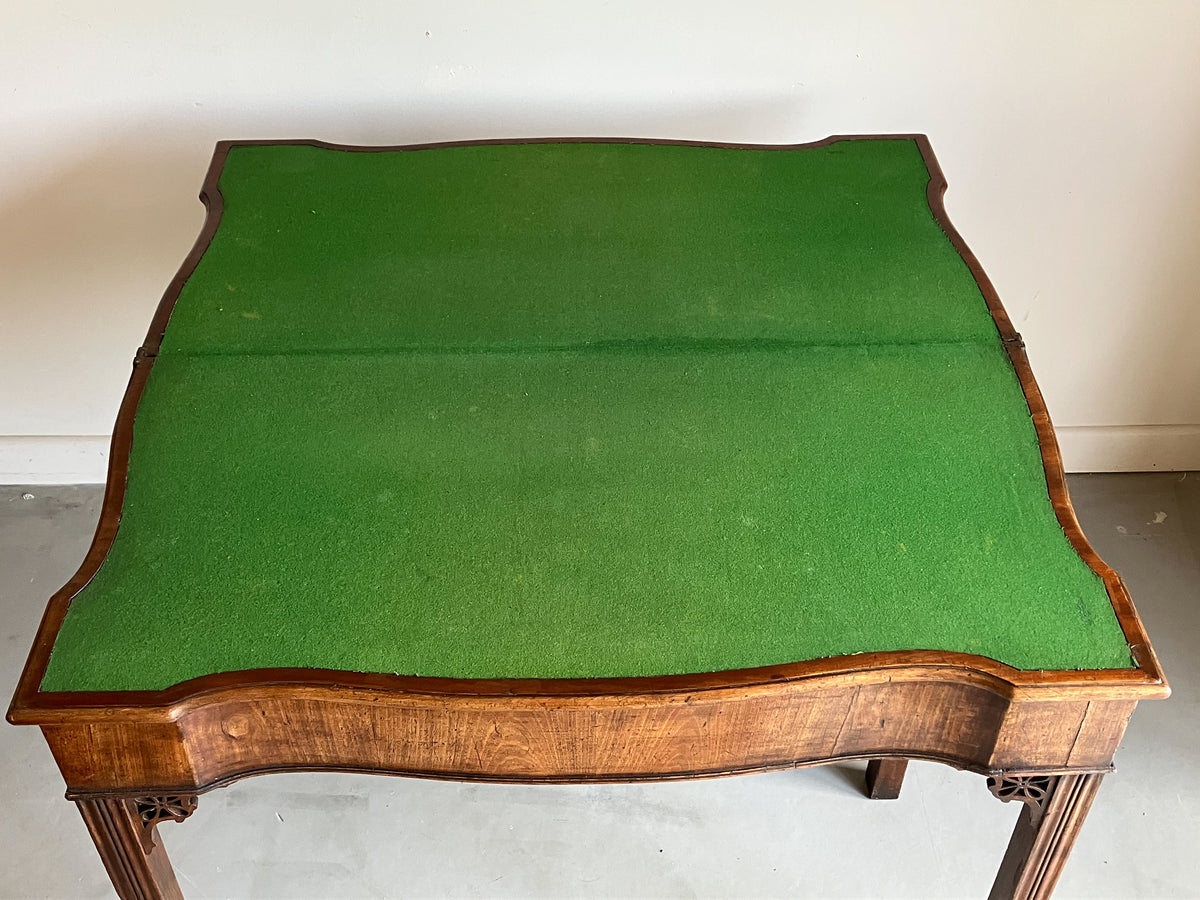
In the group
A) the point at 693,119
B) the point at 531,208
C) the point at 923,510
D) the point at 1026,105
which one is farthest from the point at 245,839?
the point at 1026,105

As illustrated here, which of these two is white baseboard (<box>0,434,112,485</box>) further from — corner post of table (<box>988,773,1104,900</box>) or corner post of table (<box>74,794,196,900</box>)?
corner post of table (<box>988,773,1104,900</box>)

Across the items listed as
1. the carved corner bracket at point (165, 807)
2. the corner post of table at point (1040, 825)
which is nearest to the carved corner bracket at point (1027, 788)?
the corner post of table at point (1040, 825)

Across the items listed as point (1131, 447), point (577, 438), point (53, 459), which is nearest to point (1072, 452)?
point (1131, 447)

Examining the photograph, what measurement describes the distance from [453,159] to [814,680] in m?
0.86

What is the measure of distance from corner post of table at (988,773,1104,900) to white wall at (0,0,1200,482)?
99 centimetres

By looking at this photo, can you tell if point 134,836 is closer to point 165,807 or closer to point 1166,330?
point 165,807

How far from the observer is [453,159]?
137 centimetres

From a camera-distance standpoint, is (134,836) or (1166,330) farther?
(1166,330)

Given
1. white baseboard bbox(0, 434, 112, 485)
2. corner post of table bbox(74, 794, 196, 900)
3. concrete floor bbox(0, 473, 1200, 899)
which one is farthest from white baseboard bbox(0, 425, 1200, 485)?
corner post of table bbox(74, 794, 196, 900)

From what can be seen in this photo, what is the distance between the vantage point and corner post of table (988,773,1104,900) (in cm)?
93

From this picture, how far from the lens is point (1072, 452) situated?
2020 millimetres

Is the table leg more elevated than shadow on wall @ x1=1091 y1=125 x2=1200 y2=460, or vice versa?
shadow on wall @ x1=1091 y1=125 x2=1200 y2=460

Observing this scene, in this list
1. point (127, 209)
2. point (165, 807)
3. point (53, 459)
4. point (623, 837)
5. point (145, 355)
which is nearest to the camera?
point (165, 807)

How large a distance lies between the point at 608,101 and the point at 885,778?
3.38ft
